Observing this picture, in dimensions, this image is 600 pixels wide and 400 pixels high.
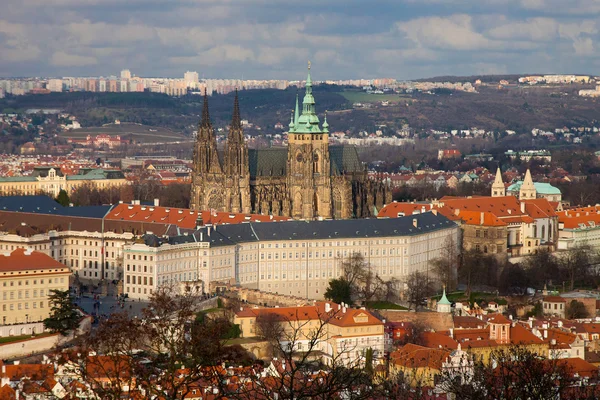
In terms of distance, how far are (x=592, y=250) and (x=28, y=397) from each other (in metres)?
71.0

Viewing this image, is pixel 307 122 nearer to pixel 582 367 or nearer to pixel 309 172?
pixel 309 172

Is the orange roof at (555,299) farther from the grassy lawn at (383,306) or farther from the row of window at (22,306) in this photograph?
the row of window at (22,306)

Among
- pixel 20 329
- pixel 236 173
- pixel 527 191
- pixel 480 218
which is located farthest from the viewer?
pixel 527 191

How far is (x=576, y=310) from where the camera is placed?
84.9m

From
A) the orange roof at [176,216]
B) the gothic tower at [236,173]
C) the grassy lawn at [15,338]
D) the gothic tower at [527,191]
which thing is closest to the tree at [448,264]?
the orange roof at [176,216]

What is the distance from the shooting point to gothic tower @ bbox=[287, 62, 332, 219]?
115 metres

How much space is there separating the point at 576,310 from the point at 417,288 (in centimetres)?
997

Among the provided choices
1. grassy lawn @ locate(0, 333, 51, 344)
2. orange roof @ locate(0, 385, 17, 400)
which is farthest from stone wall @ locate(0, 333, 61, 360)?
orange roof @ locate(0, 385, 17, 400)

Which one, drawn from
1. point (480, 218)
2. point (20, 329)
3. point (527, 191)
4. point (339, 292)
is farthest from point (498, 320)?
point (527, 191)

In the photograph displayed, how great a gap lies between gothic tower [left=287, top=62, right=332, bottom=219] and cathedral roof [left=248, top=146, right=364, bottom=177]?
4.06 ft

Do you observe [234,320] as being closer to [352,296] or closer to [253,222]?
[352,296]

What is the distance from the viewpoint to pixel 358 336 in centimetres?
7225

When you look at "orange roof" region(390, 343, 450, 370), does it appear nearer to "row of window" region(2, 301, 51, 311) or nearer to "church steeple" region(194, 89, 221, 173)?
"row of window" region(2, 301, 51, 311)

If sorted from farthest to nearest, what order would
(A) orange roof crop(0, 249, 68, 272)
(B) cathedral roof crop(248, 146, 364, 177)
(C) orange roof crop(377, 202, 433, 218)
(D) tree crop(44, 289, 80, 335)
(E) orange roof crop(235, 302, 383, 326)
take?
(B) cathedral roof crop(248, 146, 364, 177) < (C) orange roof crop(377, 202, 433, 218) < (A) orange roof crop(0, 249, 68, 272) < (E) orange roof crop(235, 302, 383, 326) < (D) tree crop(44, 289, 80, 335)
